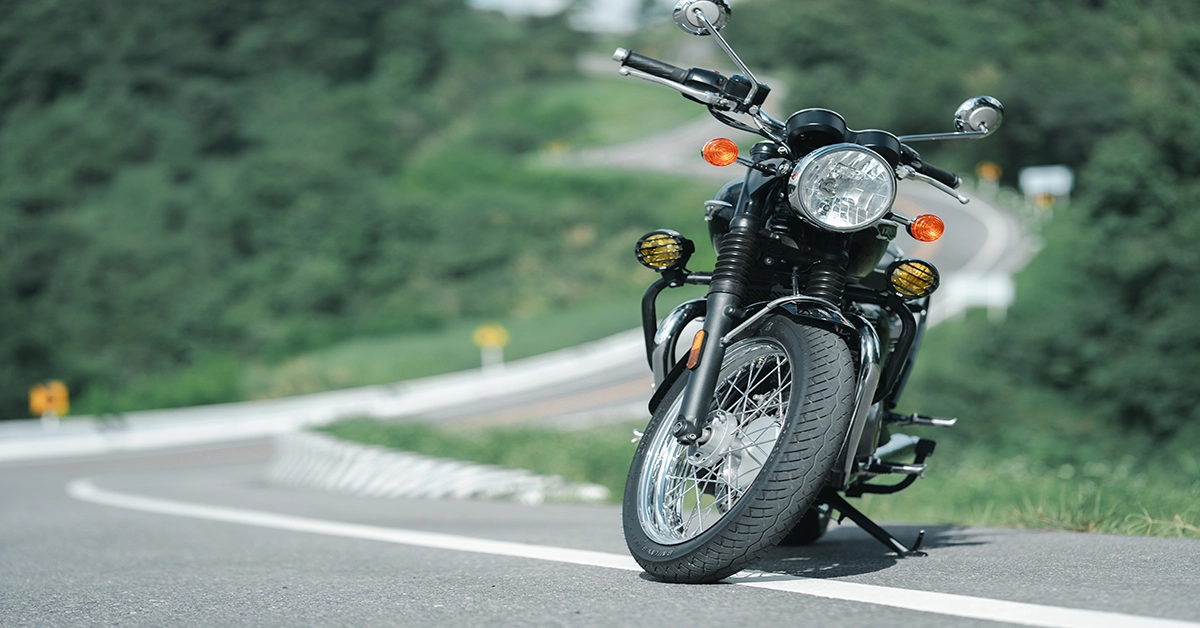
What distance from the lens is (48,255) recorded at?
6938 centimetres

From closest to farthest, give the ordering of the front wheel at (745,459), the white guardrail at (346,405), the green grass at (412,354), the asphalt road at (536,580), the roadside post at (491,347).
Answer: the asphalt road at (536,580)
the front wheel at (745,459)
the white guardrail at (346,405)
the roadside post at (491,347)
the green grass at (412,354)

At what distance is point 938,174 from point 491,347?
1522 inches

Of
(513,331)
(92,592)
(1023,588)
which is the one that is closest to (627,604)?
(1023,588)

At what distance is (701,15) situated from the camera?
12.2ft

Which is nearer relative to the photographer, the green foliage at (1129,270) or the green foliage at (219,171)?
the green foliage at (1129,270)

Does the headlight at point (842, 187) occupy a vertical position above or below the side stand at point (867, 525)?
above

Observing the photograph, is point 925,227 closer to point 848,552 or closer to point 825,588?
point 825,588

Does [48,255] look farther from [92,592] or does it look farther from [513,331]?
[92,592]

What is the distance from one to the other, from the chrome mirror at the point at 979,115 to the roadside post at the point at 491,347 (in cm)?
3413

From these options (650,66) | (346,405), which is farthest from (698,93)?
(346,405)

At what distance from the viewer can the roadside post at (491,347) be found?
127 ft

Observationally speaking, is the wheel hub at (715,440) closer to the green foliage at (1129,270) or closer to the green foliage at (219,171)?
the green foliage at (1129,270)

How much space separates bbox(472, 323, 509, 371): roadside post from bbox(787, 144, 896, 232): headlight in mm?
34683

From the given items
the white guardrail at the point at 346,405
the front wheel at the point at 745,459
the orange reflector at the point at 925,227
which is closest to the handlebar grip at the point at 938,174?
the orange reflector at the point at 925,227
